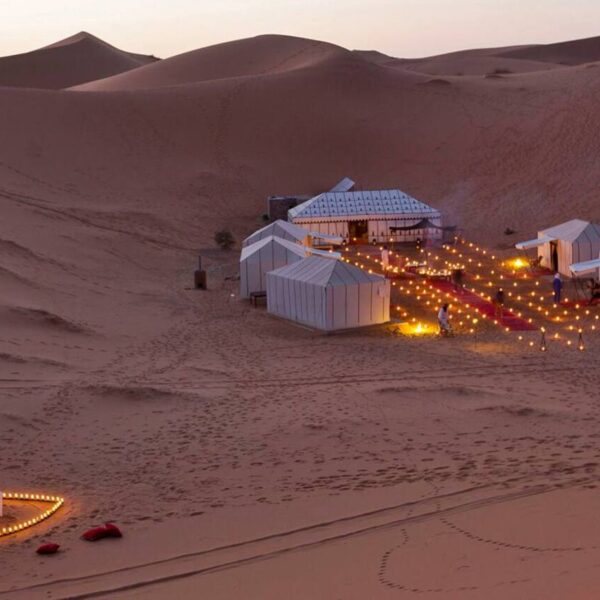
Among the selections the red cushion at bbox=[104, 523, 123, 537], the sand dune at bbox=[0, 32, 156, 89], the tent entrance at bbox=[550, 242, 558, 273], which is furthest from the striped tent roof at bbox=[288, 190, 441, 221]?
the sand dune at bbox=[0, 32, 156, 89]

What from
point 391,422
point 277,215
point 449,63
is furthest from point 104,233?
point 449,63

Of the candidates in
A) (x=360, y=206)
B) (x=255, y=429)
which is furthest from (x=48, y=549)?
(x=360, y=206)

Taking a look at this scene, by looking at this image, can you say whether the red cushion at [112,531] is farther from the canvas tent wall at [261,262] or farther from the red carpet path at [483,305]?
the canvas tent wall at [261,262]

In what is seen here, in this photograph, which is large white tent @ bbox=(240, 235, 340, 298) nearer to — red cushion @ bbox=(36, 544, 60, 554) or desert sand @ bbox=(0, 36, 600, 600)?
desert sand @ bbox=(0, 36, 600, 600)

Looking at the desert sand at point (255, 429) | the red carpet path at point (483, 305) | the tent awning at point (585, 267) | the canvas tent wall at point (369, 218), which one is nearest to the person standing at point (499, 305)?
the red carpet path at point (483, 305)

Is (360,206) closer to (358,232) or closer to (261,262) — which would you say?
(358,232)

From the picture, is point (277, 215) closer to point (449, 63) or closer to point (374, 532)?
point (374, 532)

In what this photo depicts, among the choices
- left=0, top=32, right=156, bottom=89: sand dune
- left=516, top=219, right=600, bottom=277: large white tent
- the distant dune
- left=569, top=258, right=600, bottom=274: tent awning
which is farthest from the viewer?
left=0, top=32, right=156, bottom=89: sand dune
